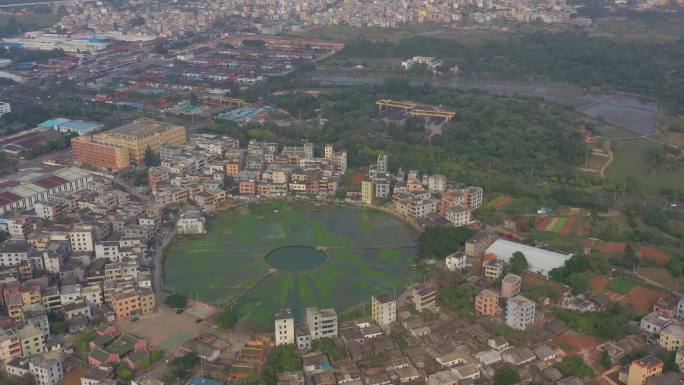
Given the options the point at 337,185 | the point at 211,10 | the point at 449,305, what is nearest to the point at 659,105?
the point at 337,185

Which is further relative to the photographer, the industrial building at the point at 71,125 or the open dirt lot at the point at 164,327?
the industrial building at the point at 71,125

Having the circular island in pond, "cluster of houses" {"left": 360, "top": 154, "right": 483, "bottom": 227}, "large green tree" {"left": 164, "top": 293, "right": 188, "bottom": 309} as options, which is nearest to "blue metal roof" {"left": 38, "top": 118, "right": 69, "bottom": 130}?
"cluster of houses" {"left": 360, "top": 154, "right": 483, "bottom": 227}

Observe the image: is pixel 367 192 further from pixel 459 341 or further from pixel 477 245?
pixel 459 341

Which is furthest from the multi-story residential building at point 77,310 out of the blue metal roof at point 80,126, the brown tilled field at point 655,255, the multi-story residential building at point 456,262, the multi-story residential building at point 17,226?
the blue metal roof at point 80,126

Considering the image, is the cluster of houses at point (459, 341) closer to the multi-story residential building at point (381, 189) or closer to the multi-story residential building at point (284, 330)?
the multi-story residential building at point (284, 330)

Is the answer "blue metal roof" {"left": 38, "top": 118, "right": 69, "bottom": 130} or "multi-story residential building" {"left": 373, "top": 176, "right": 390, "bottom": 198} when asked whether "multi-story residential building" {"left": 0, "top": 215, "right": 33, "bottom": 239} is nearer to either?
"multi-story residential building" {"left": 373, "top": 176, "right": 390, "bottom": 198}

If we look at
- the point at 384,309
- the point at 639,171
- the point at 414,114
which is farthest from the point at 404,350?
the point at 414,114
